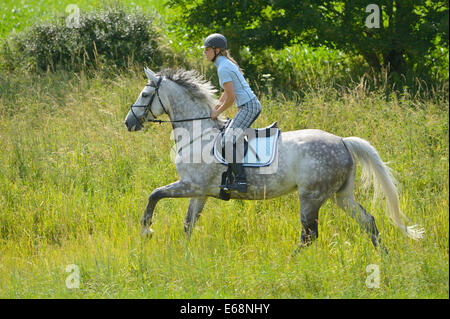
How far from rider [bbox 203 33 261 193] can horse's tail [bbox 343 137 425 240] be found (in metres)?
1.26

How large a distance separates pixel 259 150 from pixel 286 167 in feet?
1.24

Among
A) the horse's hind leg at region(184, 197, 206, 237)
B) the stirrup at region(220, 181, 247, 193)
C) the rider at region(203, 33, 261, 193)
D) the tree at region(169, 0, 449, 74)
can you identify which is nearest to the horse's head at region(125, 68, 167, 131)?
the rider at region(203, 33, 261, 193)

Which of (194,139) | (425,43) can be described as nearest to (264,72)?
(425,43)

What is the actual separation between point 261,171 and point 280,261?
42.3 inches

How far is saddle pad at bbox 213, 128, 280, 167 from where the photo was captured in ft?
21.1

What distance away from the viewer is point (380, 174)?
639 cm

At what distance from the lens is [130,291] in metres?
5.67

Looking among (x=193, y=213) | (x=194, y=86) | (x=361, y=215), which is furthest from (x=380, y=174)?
(x=194, y=86)

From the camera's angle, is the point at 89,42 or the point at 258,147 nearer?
the point at 258,147

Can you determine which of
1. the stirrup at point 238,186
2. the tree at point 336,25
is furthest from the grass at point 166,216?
the tree at point 336,25

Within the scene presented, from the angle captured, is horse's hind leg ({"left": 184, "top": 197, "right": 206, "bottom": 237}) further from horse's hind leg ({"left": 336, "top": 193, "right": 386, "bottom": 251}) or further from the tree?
the tree

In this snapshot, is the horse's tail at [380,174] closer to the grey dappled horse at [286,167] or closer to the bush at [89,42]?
the grey dappled horse at [286,167]

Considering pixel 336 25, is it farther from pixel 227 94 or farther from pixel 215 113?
pixel 227 94

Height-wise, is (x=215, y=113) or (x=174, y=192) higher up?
(x=215, y=113)
